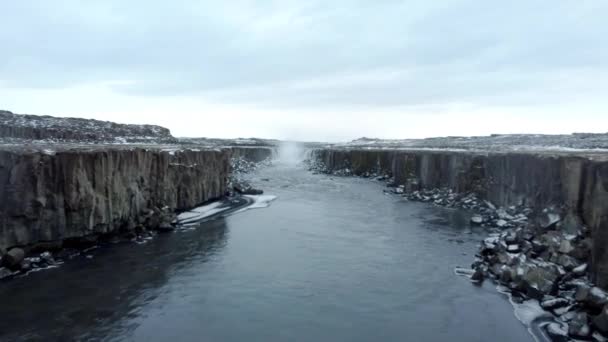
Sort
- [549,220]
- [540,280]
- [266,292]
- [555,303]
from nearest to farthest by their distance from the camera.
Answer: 1. [555,303]
2. [540,280]
3. [266,292]
4. [549,220]

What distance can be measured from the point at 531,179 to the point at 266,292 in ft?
64.1

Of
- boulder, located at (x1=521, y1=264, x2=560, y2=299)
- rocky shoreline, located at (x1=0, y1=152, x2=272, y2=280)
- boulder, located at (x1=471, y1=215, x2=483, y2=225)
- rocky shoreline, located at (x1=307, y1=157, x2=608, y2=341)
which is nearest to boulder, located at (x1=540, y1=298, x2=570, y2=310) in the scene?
rocky shoreline, located at (x1=307, y1=157, x2=608, y2=341)

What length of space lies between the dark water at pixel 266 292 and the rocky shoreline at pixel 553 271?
3.38 feet

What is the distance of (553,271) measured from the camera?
15.9m

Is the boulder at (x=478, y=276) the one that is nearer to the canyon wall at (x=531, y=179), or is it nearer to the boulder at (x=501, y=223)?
the canyon wall at (x=531, y=179)

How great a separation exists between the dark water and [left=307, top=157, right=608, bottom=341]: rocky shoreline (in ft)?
3.38

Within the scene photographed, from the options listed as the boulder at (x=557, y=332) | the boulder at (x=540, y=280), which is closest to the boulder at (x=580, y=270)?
the boulder at (x=540, y=280)

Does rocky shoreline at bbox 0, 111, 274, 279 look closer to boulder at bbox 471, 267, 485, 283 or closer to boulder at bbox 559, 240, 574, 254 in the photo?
boulder at bbox 471, 267, 485, 283

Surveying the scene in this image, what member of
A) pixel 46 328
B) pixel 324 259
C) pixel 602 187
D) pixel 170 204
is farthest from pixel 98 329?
pixel 602 187

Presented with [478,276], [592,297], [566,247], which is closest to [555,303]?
[592,297]

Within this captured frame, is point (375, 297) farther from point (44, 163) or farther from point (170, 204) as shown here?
point (170, 204)

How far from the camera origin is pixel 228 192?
133 feet

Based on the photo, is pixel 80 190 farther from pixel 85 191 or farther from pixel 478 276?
pixel 478 276

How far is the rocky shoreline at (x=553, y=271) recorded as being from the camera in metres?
13.0
